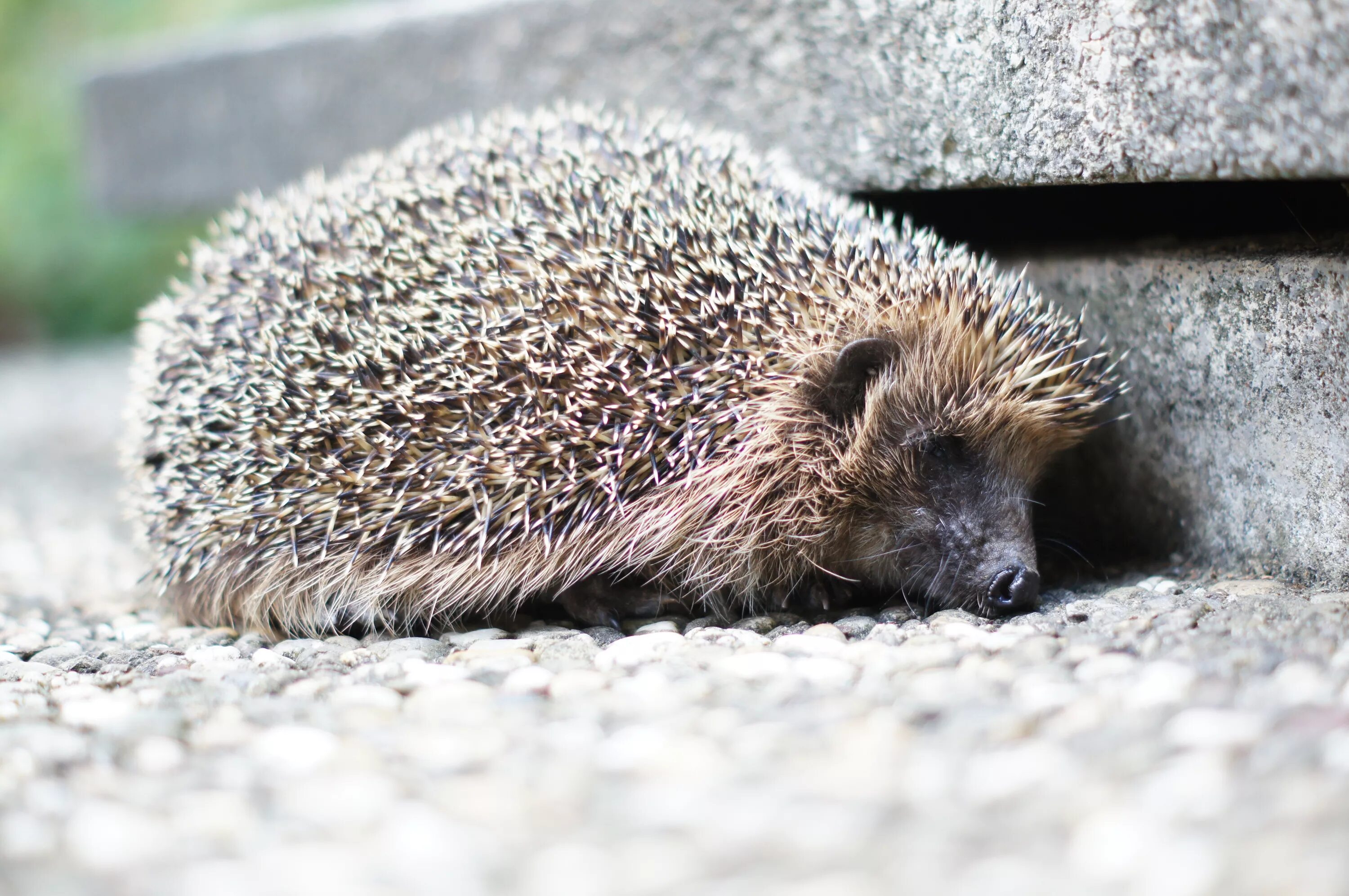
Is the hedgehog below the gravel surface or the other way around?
the other way around

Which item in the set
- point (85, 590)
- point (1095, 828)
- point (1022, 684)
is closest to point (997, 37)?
point (1022, 684)

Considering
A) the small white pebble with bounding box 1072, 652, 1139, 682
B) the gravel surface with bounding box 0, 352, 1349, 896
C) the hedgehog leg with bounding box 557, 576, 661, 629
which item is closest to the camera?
the gravel surface with bounding box 0, 352, 1349, 896

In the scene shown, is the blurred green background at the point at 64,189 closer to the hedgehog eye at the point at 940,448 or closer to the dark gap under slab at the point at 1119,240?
the dark gap under slab at the point at 1119,240

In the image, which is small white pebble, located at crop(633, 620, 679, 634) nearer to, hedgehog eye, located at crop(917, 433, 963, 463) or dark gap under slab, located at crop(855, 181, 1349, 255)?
hedgehog eye, located at crop(917, 433, 963, 463)

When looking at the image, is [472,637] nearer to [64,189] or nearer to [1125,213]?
[1125,213]

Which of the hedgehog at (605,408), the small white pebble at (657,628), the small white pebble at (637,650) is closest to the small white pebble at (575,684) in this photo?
the small white pebble at (637,650)

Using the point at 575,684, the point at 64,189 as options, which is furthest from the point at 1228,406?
the point at 64,189

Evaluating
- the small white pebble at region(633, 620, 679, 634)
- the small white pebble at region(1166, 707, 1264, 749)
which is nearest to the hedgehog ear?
the small white pebble at region(633, 620, 679, 634)

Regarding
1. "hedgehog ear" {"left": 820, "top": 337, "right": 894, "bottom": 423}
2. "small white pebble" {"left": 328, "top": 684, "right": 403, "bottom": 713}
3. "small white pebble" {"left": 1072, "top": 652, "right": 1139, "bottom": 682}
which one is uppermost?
"hedgehog ear" {"left": 820, "top": 337, "right": 894, "bottom": 423}
